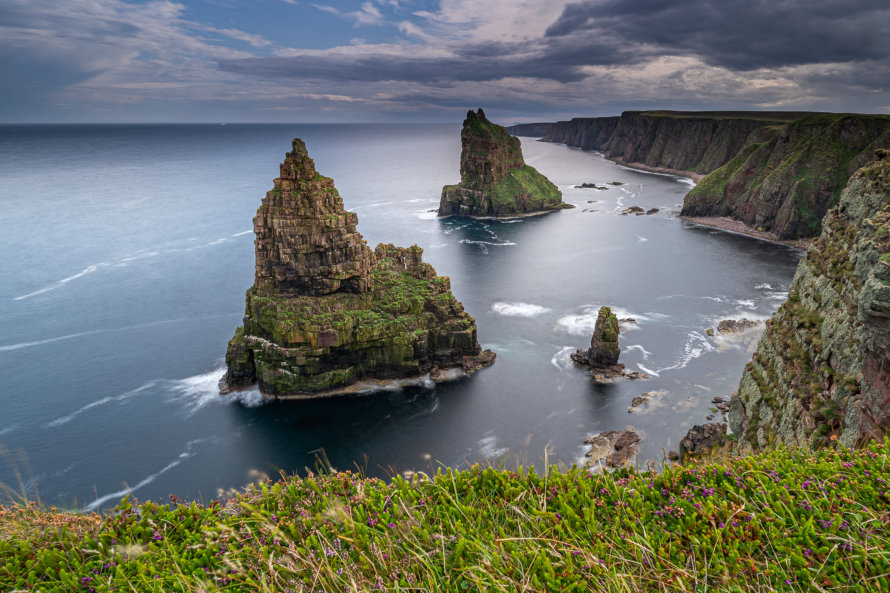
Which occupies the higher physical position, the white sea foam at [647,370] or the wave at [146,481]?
the white sea foam at [647,370]

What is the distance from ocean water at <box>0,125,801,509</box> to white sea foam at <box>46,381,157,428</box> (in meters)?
0.23

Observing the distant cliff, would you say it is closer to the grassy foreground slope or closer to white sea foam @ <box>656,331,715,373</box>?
white sea foam @ <box>656,331,715,373</box>

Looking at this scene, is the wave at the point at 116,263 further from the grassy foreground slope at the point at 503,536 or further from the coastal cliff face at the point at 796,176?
→ the coastal cliff face at the point at 796,176

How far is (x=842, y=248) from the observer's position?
3033 centimetres

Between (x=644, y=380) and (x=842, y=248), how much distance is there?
3768cm

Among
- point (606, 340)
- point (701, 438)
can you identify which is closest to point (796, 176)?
point (606, 340)

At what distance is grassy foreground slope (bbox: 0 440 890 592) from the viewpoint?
Result: 28.4ft

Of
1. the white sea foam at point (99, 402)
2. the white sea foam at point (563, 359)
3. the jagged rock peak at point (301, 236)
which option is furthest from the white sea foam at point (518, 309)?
the white sea foam at point (99, 402)

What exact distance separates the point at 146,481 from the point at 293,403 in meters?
18.0

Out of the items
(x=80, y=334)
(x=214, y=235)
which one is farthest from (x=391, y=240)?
(x=80, y=334)

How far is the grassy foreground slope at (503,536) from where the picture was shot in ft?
28.4

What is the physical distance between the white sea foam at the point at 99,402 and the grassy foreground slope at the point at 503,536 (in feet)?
195

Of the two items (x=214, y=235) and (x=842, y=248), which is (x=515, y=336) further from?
(x=214, y=235)

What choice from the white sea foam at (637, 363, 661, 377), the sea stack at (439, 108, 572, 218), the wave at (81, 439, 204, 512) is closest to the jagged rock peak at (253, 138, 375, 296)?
the wave at (81, 439, 204, 512)
